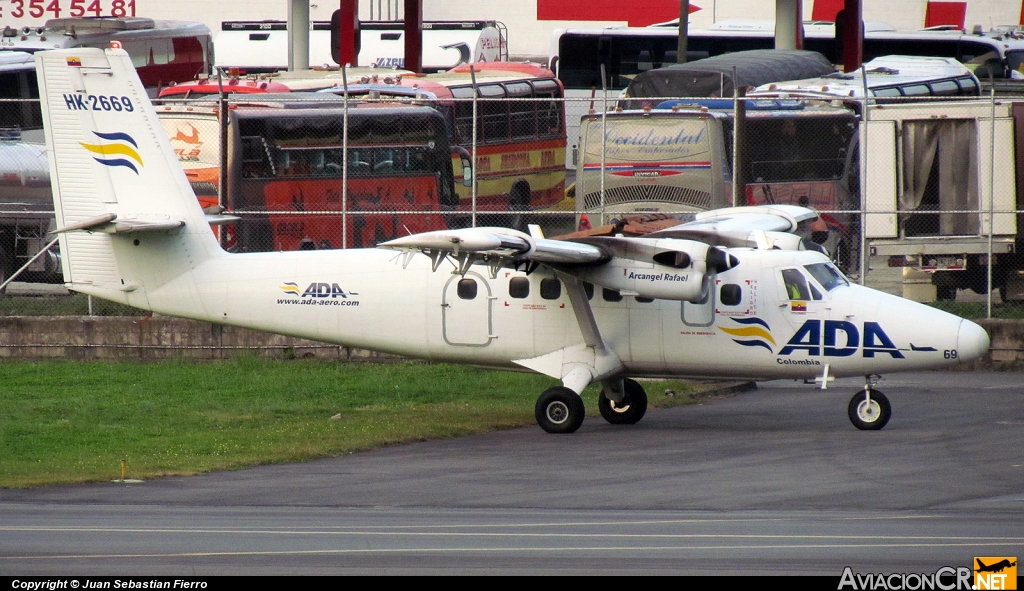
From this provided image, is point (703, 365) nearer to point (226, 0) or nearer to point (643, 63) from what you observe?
point (643, 63)

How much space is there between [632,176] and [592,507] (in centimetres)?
1270

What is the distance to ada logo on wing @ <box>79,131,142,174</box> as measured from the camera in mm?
17703

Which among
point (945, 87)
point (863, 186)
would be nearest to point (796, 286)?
point (863, 186)

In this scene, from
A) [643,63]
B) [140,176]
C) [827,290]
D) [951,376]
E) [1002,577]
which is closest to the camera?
[1002,577]

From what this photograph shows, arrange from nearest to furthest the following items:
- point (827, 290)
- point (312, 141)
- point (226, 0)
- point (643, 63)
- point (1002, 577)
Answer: point (1002, 577) → point (827, 290) → point (312, 141) → point (643, 63) → point (226, 0)

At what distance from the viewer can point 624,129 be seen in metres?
24.6

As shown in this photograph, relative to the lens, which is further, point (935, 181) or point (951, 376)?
point (935, 181)

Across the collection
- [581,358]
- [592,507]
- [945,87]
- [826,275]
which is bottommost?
[592,507]

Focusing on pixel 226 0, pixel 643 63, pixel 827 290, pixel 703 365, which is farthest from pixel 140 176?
pixel 226 0

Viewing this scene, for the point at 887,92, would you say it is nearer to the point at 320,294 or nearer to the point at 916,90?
the point at 916,90

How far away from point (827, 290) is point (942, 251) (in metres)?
7.43

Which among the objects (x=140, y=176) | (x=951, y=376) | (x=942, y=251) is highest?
(x=140, y=176)

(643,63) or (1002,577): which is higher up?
(643,63)

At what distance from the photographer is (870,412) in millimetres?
16688
